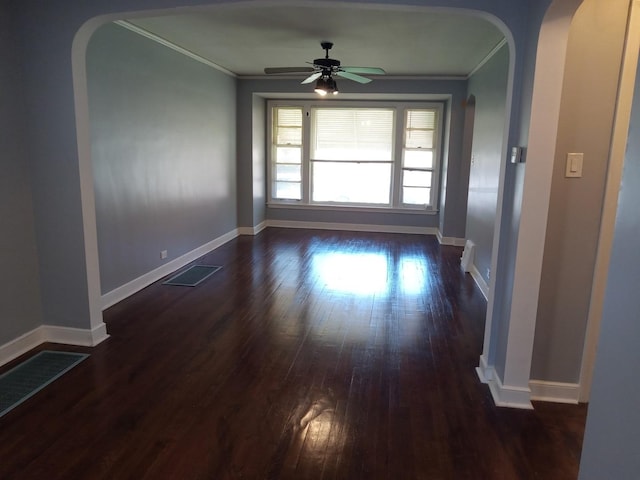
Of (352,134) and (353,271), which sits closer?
(353,271)

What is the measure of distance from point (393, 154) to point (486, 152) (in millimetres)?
2947

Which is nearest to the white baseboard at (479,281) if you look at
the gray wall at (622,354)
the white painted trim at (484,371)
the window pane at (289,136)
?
the white painted trim at (484,371)

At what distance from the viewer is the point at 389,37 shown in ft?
14.7

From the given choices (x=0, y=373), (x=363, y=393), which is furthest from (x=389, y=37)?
(x=0, y=373)

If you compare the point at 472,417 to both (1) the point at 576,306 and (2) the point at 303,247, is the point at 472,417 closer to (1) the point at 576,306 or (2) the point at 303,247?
(1) the point at 576,306

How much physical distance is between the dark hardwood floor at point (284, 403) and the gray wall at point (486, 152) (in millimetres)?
914

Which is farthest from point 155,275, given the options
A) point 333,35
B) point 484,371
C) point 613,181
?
point 613,181

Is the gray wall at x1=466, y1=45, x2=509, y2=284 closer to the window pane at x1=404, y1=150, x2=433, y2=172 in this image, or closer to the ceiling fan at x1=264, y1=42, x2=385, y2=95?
the ceiling fan at x1=264, y1=42, x2=385, y2=95

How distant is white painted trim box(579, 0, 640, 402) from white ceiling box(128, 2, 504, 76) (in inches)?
59.3

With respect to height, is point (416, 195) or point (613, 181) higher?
point (613, 181)

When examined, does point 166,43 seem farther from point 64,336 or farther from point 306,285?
point 64,336

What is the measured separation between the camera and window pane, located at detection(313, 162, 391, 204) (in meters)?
7.96

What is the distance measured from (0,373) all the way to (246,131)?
519 cm

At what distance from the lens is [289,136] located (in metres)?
8.05
